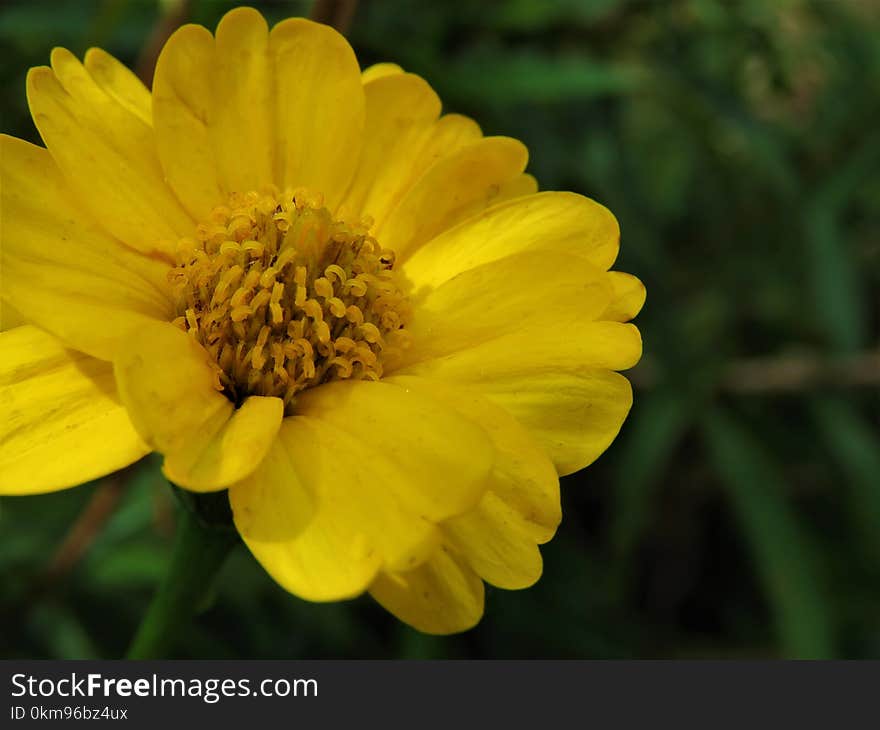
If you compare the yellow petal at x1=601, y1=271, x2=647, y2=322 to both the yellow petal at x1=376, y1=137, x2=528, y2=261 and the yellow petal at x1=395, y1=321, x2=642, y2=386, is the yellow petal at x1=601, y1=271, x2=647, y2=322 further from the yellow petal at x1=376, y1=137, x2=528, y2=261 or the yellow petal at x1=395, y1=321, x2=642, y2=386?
the yellow petal at x1=376, y1=137, x2=528, y2=261

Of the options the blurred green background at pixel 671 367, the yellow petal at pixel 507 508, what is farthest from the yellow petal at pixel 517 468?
the blurred green background at pixel 671 367

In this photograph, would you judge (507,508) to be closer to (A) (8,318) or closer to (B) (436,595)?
(B) (436,595)

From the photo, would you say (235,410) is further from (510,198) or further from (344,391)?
(510,198)

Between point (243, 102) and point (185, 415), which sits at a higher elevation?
point (243, 102)

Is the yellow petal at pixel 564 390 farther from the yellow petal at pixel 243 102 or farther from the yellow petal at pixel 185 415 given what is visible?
the yellow petal at pixel 243 102

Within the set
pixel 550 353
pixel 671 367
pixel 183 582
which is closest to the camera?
pixel 550 353

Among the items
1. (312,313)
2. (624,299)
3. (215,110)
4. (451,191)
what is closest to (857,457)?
(624,299)

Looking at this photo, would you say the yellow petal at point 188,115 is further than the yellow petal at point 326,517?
Yes
